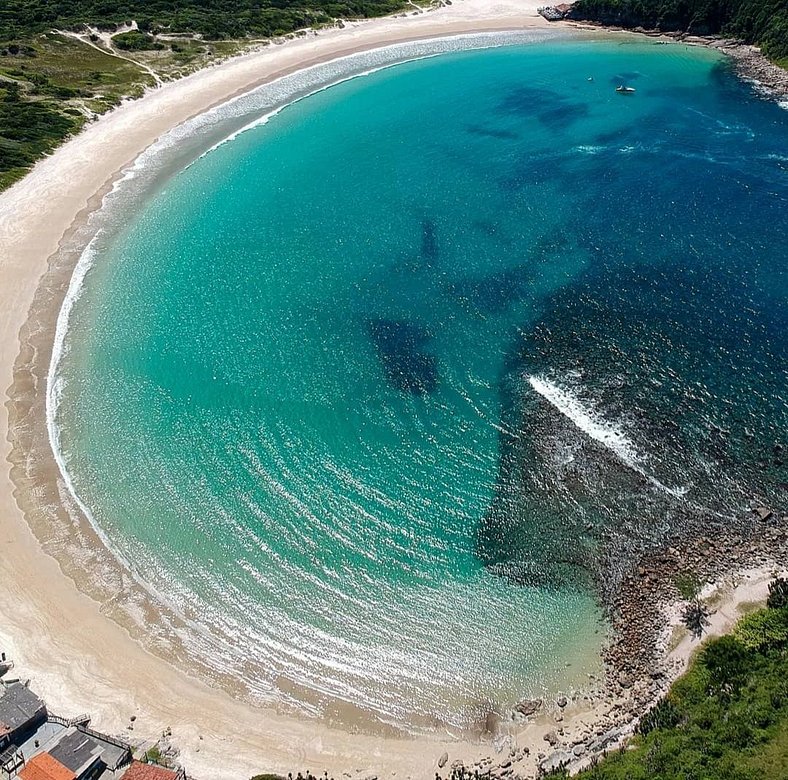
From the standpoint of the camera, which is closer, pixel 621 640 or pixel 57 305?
pixel 621 640

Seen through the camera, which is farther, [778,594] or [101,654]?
[101,654]

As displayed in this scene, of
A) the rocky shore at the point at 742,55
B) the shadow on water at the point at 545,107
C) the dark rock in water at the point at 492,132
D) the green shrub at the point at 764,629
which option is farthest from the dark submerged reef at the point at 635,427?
the rocky shore at the point at 742,55

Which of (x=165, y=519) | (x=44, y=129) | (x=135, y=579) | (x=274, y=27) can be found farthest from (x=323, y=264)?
(x=274, y=27)

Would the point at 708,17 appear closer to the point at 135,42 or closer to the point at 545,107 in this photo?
the point at 545,107

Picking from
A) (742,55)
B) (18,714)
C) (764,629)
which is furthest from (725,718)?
(742,55)

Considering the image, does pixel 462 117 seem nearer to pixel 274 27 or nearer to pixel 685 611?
pixel 274 27
